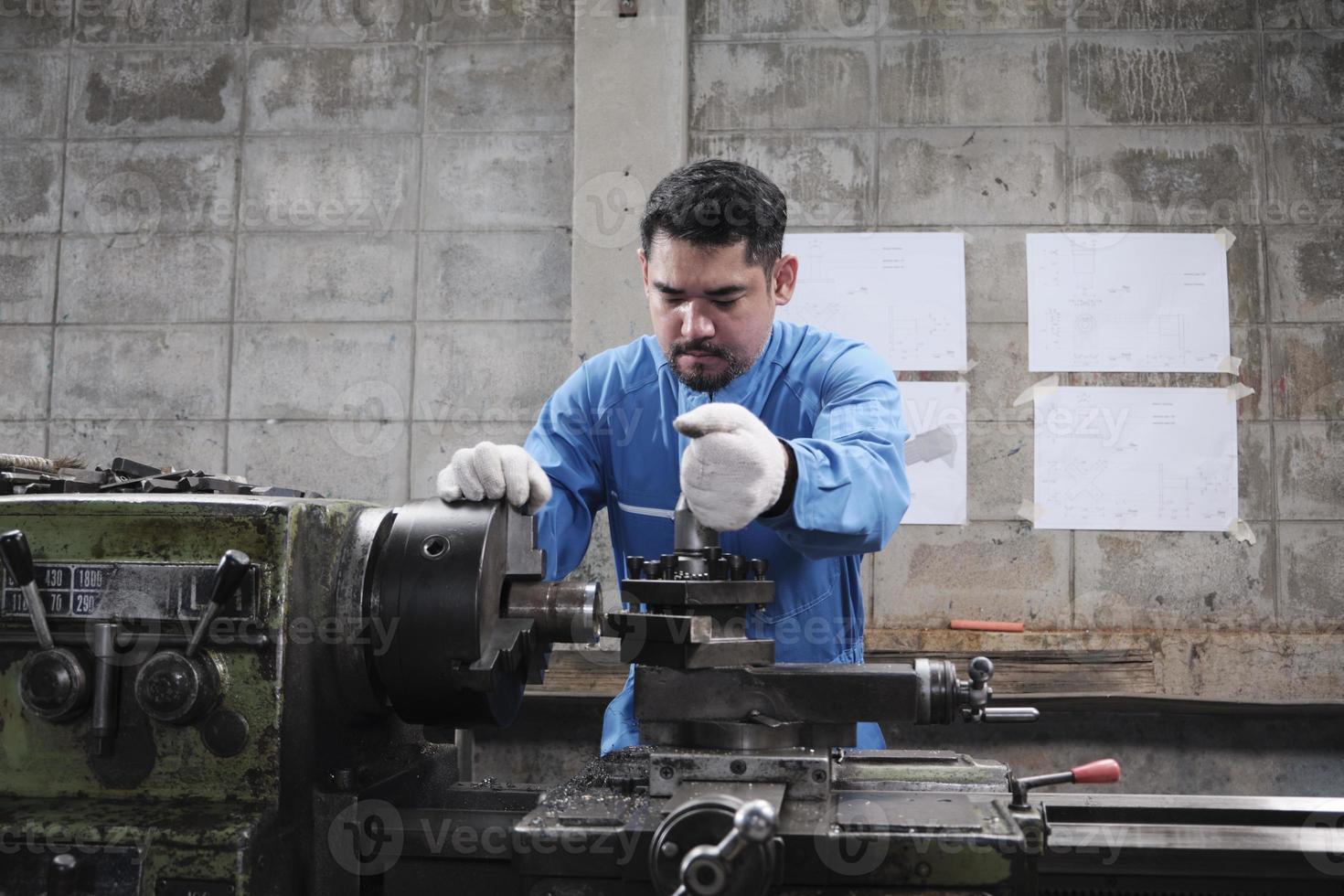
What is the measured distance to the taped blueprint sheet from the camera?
294cm

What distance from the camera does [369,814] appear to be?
107 cm

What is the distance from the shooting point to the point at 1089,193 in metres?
2.97

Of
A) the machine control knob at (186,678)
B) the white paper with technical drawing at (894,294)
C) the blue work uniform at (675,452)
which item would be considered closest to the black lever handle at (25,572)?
the machine control knob at (186,678)

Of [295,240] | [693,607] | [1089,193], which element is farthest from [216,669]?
[1089,193]

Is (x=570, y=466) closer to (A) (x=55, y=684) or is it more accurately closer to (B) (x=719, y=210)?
(B) (x=719, y=210)

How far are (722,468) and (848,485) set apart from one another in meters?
0.23

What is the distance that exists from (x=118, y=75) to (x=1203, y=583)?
360 cm

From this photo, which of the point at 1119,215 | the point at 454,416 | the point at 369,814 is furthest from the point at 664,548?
the point at 1119,215

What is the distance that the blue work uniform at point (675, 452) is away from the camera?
1.58 m

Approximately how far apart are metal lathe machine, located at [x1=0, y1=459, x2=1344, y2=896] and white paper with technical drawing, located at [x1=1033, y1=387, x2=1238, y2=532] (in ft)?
6.60

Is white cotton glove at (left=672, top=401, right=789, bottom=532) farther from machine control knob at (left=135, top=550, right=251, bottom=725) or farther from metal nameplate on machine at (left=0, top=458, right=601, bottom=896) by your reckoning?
machine control knob at (left=135, top=550, right=251, bottom=725)

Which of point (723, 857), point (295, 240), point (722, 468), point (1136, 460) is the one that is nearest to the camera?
point (723, 857)

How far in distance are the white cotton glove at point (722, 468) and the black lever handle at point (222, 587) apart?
437mm

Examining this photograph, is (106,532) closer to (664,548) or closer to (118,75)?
(664,548)
